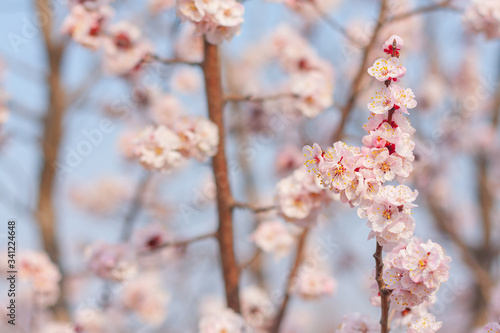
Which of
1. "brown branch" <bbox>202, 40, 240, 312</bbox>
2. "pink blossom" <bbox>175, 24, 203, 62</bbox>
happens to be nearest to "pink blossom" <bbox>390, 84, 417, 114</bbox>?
"brown branch" <bbox>202, 40, 240, 312</bbox>

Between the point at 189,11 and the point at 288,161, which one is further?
the point at 288,161

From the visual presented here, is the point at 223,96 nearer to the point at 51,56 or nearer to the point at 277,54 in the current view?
the point at 277,54

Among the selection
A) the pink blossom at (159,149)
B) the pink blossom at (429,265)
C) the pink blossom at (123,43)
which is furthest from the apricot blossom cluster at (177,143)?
the pink blossom at (429,265)

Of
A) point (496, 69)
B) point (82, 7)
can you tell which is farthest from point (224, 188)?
point (496, 69)

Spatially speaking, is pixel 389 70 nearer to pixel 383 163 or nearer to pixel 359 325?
pixel 383 163

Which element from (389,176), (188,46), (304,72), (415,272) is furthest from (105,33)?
(415,272)

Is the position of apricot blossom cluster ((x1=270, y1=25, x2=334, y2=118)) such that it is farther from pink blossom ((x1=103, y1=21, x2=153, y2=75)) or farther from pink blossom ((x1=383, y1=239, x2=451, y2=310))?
pink blossom ((x1=383, y1=239, x2=451, y2=310))
